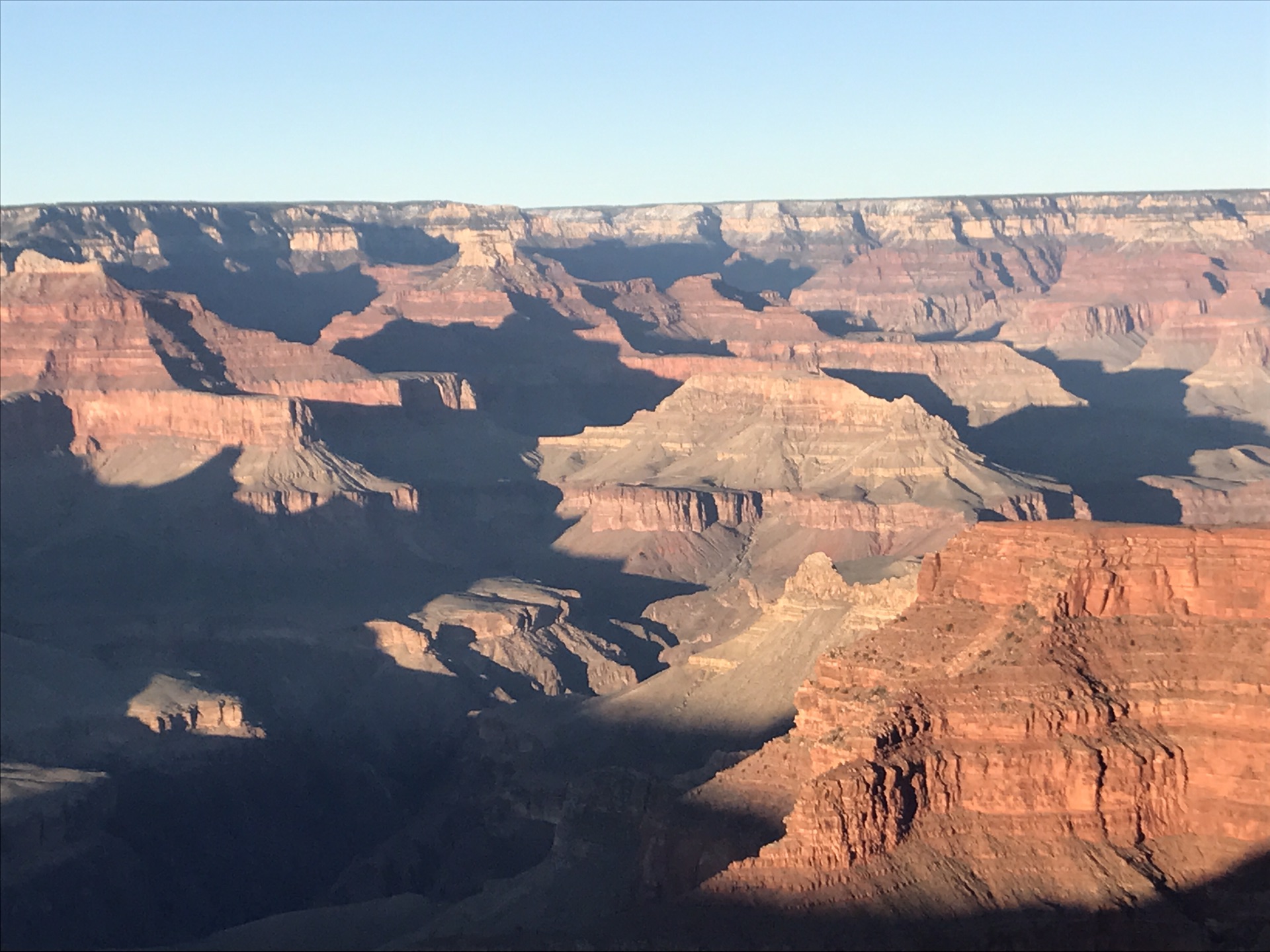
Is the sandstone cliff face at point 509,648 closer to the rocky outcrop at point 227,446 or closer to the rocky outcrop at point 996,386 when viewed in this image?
the rocky outcrop at point 227,446

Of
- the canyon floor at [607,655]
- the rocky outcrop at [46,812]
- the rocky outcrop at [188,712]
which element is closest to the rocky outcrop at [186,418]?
the canyon floor at [607,655]

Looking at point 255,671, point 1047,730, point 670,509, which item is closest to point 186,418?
point 670,509

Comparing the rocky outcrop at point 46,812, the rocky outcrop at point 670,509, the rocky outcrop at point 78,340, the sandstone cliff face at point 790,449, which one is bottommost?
the rocky outcrop at point 46,812

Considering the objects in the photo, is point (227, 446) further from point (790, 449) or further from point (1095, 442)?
point (1095, 442)

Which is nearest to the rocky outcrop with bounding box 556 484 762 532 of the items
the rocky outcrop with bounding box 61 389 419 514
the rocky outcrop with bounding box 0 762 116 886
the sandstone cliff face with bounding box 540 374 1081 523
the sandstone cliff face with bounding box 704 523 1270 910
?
the sandstone cliff face with bounding box 540 374 1081 523

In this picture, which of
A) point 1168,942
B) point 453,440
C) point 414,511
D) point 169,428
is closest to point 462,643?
point 414,511

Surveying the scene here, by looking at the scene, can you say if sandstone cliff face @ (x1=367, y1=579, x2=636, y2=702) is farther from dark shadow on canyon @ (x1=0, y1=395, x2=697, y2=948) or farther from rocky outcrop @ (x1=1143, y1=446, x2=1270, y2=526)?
rocky outcrop @ (x1=1143, y1=446, x2=1270, y2=526)
